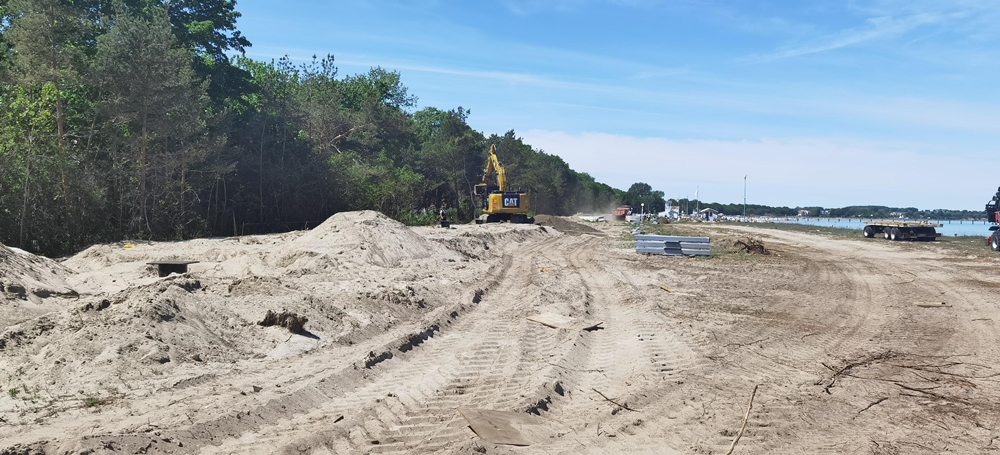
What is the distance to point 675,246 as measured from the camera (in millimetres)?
25797

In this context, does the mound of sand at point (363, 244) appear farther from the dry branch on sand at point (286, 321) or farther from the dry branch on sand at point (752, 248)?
the dry branch on sand at point (752, 248)

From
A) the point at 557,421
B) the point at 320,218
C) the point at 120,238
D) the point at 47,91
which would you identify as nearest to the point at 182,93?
the point at 47,91

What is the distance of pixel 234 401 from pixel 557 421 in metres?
2.96

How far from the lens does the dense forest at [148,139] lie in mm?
20812

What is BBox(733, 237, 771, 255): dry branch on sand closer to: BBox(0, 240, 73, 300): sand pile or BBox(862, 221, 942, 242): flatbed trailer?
BBox(862, 221, 942, 242): flatbed trailer

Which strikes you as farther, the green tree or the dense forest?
the green tree

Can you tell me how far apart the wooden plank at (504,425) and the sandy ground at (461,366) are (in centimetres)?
5

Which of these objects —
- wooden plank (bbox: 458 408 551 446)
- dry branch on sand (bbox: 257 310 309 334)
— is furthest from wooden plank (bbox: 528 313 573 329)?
wooden plank (bbox: 458 408 551 446)

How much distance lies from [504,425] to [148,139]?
23054 millimetres

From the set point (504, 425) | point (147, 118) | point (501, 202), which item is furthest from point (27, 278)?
point (501, 202)

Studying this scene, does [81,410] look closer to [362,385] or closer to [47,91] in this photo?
[362,385]

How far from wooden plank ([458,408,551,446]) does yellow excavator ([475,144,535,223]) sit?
120 ft

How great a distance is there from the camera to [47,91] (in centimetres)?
2220

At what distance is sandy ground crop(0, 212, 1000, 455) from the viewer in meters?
5.36
